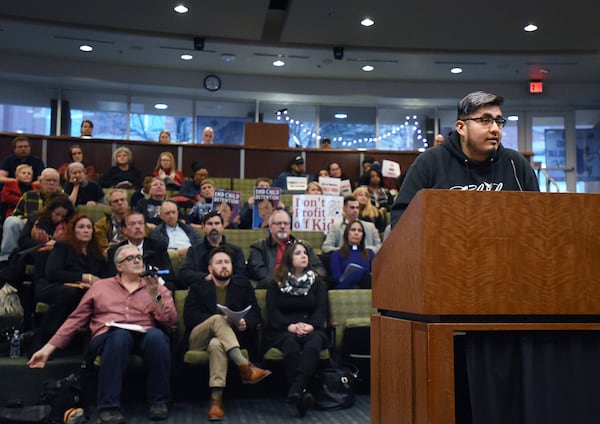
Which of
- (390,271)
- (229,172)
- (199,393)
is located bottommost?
(199,393)

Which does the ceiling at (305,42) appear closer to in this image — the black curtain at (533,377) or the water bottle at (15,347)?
the water bottle at (15,347)

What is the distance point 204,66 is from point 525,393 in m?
10.9

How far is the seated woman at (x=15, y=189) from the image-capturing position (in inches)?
283

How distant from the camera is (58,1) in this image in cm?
870

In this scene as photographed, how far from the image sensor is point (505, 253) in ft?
5.41

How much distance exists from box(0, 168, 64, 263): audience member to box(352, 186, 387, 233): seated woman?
3.29 meters

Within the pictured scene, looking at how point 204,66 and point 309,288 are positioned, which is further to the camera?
point 204,66

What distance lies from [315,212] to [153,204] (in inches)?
68.3

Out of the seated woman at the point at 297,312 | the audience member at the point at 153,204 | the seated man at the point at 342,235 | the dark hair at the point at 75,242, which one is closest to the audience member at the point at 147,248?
the dark hair at the point at 75,242

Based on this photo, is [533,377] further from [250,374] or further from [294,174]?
[294,174]

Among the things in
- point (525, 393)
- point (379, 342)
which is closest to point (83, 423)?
point (379, 342)

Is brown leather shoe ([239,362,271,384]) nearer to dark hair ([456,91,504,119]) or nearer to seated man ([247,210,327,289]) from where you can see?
seated man ([247,210,327,289])

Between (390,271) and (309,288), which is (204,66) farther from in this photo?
Result: (390,271)

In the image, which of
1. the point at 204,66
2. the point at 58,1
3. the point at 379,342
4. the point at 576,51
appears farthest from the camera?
the point at 204,66
